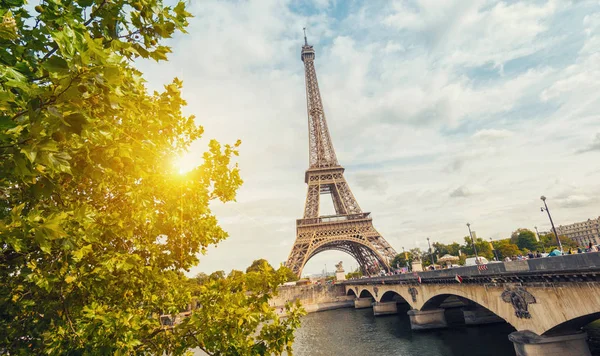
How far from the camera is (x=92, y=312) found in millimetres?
3645

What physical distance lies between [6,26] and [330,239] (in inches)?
2474

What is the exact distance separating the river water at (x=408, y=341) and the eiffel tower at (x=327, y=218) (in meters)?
24.1

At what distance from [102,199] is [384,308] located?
49197mm

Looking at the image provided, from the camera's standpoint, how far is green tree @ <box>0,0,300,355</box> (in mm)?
2053

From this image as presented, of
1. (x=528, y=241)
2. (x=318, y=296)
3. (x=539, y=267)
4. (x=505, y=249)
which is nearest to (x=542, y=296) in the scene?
(x=539, y=267)

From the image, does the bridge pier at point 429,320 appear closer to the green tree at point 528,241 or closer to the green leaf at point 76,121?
the green leaf at point 76,121

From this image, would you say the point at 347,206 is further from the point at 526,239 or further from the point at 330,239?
the point at 526,239

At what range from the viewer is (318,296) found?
227ft

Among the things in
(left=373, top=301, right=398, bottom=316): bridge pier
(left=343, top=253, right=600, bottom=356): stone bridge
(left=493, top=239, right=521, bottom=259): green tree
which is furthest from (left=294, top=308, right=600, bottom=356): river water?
(left=493, top=239, right=521, bottom=259): green tree

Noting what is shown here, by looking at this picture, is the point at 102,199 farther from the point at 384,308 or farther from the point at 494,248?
the point at 494,248

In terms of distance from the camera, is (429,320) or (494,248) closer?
(429,320)

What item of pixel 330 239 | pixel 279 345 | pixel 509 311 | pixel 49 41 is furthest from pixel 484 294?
pixel 330 239

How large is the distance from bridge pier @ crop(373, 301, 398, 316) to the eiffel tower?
1175 centimetres

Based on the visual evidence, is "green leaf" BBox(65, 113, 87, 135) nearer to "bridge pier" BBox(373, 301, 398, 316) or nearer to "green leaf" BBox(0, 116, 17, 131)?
"green leaf" BBox(0, 116, 17, 131)
